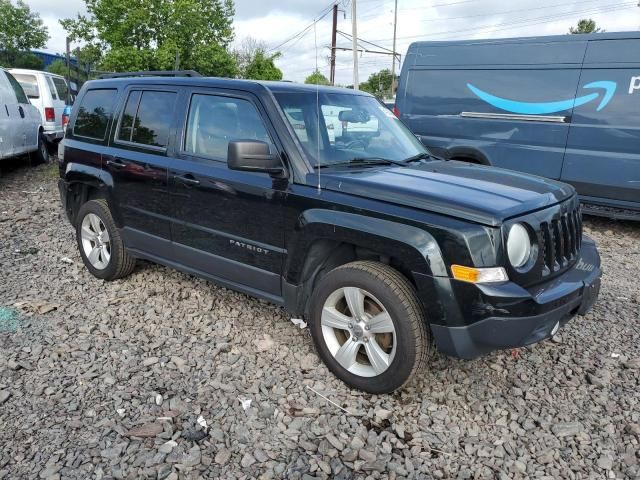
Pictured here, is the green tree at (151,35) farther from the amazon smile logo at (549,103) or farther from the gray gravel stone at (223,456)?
the gray gravel stone at (223,456)

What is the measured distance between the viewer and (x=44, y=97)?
12.5m

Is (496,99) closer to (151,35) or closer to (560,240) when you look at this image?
(560,240)

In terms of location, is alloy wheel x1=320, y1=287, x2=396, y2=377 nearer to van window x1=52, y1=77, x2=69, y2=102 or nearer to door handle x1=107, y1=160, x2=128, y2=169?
door handle x1=107, y1=160, x2=128, y2=169

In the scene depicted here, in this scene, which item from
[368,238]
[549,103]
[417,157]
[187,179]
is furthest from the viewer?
[549,103]

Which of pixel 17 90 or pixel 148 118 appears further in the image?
pixel 17 90

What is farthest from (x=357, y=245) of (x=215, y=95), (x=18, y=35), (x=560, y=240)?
(x=18, y=35)

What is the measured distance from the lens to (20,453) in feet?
8.53

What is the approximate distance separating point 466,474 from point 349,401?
786mm

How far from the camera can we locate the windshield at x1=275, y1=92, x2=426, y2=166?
346 centimetres

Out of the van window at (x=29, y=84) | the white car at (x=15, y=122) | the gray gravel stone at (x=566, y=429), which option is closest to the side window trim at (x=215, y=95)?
A: the gray gravel stone at (x=566, y=429)

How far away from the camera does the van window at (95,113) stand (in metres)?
4.61

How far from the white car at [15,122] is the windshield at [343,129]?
22.6ft

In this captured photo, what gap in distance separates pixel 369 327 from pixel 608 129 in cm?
521

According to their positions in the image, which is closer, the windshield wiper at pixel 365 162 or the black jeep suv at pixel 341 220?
the black jeep suv at pixel 341 220
